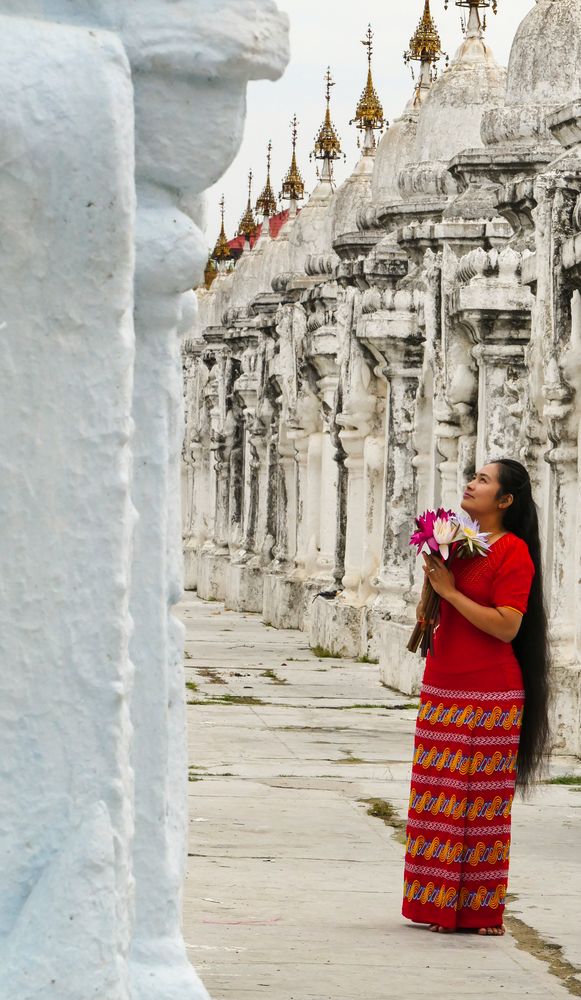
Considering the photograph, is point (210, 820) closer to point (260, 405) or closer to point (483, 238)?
point (483, 238)

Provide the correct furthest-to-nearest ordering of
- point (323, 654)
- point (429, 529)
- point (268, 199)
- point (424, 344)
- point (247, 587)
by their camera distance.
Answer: point (268, 199)
point (247, 587)
point (323, 654)
point (424, 344)
point (429, 529)

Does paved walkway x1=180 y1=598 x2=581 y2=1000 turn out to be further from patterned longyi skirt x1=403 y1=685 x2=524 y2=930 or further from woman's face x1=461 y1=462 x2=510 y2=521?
woman's face x1=461 y1=462 x2=510 y2=521

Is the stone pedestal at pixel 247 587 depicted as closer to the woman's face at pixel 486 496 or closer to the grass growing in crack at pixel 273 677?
the grass growing in crack at pixel 273 677

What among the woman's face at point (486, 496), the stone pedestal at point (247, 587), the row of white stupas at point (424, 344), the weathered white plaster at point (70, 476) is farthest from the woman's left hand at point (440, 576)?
the stone pedestal at point (247, 587)

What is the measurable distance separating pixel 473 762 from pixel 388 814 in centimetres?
269

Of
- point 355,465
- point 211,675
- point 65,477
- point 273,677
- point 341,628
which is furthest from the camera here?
point 355,465

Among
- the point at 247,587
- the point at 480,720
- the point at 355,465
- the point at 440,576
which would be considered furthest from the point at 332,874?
the point at 247,587

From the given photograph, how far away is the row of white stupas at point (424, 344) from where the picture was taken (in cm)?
1110

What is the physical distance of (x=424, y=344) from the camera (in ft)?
53.2

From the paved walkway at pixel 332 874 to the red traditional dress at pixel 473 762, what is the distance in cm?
14

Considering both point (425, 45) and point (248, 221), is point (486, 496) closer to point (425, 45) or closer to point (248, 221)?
point (425, 45)

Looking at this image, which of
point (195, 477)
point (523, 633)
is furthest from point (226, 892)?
point (195, 477)

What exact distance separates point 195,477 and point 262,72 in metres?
34.1

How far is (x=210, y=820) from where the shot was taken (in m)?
8.85
